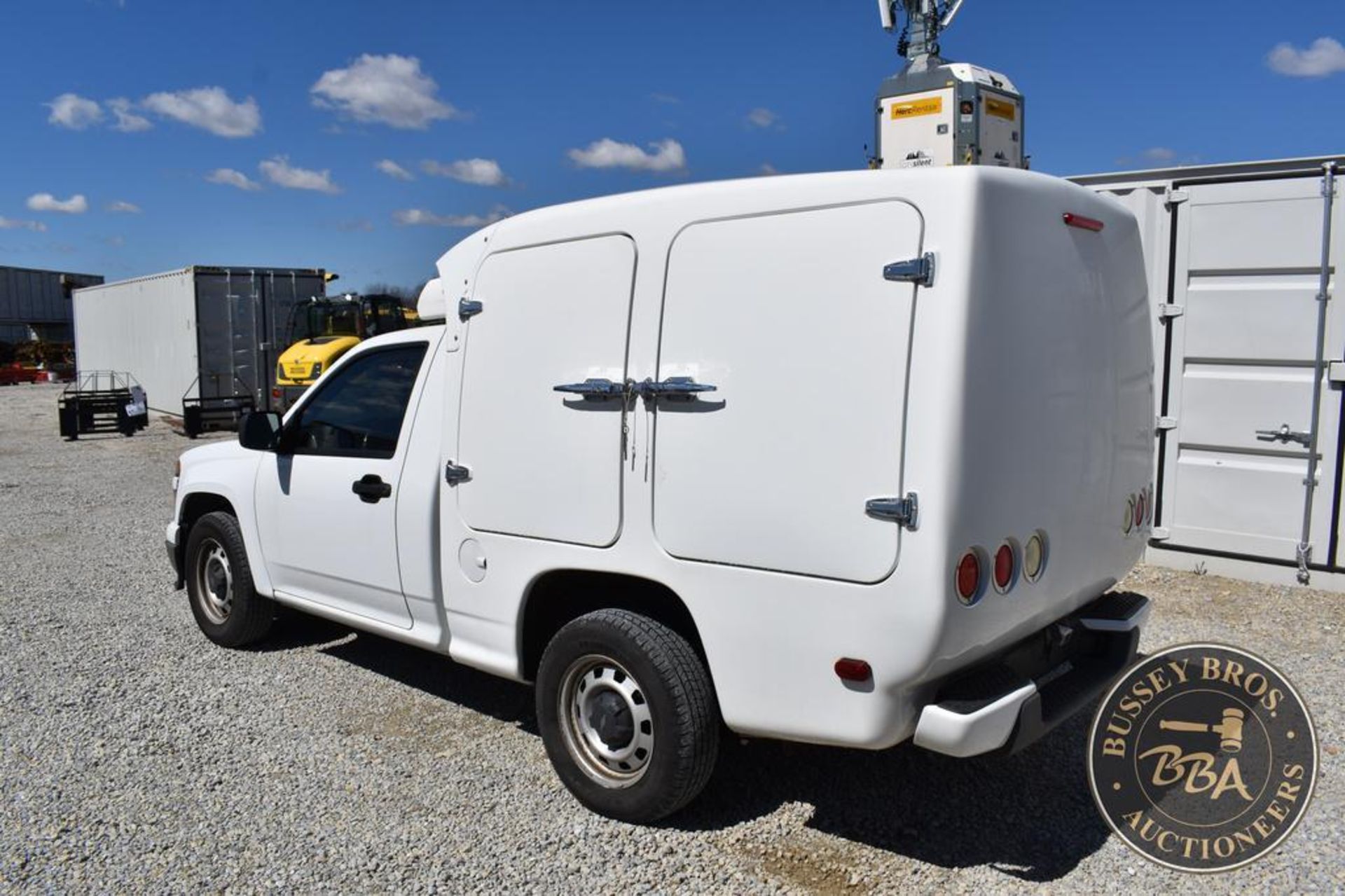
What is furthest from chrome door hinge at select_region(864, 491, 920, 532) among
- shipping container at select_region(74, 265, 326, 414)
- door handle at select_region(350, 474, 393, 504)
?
shipping container at select_region(74, 265, 326, 414)

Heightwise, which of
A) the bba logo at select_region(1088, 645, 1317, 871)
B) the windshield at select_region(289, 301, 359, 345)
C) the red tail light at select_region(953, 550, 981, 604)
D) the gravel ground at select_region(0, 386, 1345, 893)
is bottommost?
the gravel ground at select_region(0, 386, 1345, 893)

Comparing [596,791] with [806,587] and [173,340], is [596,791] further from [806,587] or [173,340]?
[173,340]

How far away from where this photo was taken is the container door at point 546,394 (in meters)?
3.62

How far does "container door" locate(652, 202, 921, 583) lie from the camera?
117 inches

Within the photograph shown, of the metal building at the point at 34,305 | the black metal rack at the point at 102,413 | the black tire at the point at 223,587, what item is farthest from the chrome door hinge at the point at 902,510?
the metal building at the point at 34,305

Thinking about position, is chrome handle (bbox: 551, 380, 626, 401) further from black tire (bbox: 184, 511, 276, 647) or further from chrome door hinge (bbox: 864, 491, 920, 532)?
black tire (bbox: 184, 511, 276, 647)

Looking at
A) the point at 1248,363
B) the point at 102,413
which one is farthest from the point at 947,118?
the point at 102,413

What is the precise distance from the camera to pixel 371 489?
4.56 m

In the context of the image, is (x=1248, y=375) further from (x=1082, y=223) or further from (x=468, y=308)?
(x=468, y=308)

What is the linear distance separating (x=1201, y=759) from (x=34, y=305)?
7144 centimetres

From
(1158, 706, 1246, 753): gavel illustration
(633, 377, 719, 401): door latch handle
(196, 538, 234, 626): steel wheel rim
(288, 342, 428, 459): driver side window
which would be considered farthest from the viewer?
(196, 538, 234, 626): steel wheel rim

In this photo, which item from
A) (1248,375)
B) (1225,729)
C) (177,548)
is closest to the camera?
(1225,729)

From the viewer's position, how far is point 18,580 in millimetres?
7789

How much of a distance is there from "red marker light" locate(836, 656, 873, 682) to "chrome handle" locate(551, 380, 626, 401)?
3.97 ft
